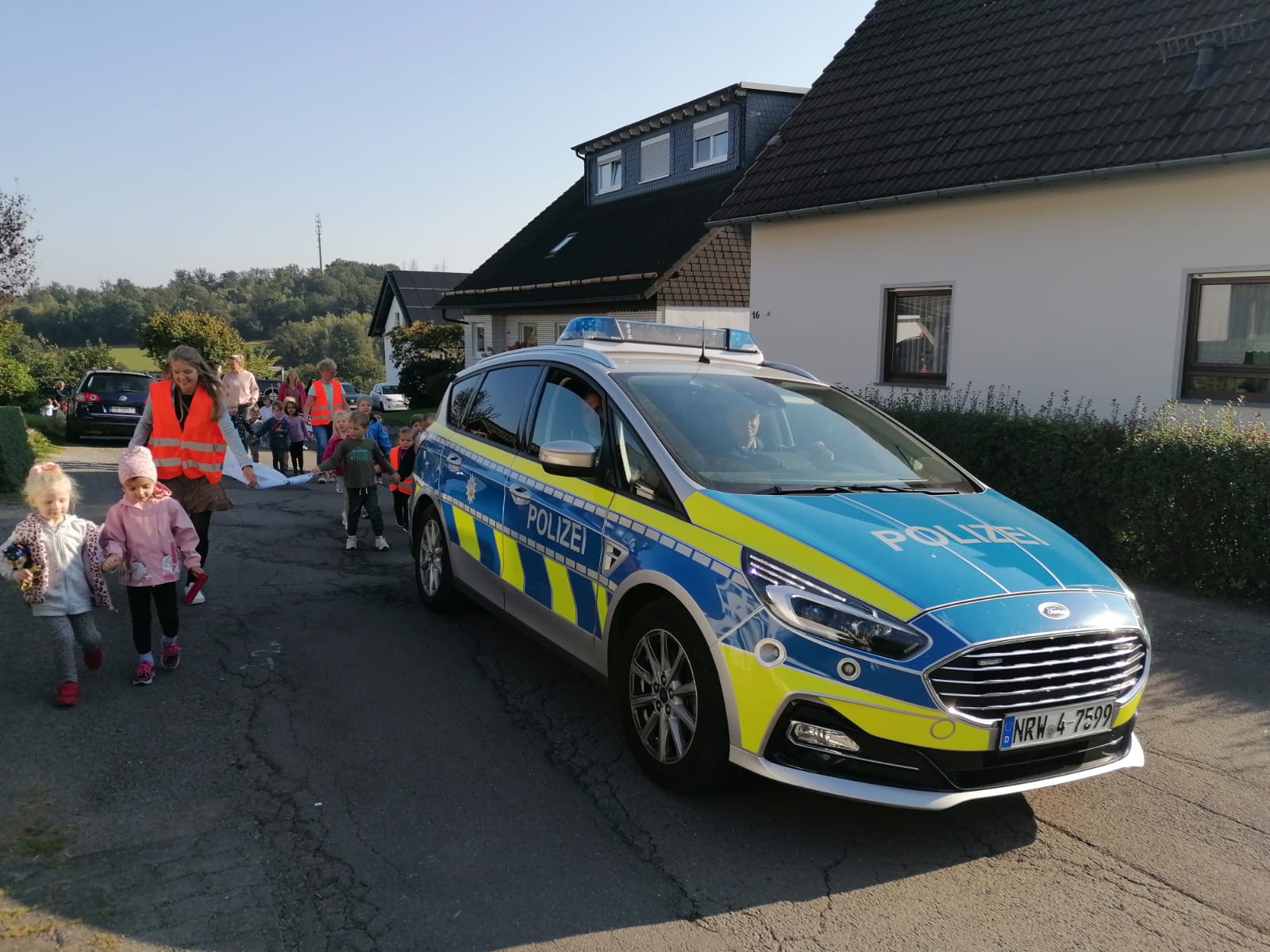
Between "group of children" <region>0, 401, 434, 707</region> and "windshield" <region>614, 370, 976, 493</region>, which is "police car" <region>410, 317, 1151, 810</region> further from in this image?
"group of children" <region>0, 401, 434, 707</region>

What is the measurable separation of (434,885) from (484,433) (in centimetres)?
328

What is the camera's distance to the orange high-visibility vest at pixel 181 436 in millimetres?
6586

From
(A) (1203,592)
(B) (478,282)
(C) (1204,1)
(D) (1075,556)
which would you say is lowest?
(A) (1203,592)

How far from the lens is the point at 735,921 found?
10.6ft

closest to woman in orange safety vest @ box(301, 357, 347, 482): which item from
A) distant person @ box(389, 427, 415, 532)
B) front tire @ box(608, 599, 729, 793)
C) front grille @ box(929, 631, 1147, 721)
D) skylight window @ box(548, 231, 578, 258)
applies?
distant person @ box(389, 427, 415, 532)

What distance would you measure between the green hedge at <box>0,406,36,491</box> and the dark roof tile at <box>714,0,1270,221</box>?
31.8 feet

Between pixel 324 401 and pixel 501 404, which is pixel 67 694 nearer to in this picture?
pixel 501 404

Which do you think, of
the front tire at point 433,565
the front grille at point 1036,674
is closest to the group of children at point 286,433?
the front tire at point 433,565

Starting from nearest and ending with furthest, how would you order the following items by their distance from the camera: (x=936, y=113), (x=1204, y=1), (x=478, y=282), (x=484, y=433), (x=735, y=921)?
(x=735, y=921) < (x=484, y=433) < (x=1204, y=1) < (x=936, y=113) < (x=478, y=282)

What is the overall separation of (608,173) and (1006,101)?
55.2 ft

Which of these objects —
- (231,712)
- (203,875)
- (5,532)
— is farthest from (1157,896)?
(5,532)

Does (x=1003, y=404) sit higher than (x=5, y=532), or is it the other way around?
(x=1003, y=404)

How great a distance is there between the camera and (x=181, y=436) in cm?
661

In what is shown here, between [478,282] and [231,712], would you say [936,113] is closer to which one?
[231,712]
